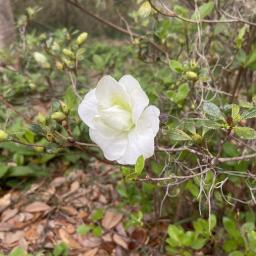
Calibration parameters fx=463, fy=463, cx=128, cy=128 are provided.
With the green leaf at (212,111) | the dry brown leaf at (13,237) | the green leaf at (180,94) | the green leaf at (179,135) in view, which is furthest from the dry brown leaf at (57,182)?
the green leaf at (212,111)

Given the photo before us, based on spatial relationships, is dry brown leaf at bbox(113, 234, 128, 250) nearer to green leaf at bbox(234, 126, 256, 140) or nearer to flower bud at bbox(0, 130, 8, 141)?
flower bud at bbox(0, 130, 8, 141)

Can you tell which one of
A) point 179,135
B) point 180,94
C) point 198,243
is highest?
point 179,135

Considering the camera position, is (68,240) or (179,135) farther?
(68,240)

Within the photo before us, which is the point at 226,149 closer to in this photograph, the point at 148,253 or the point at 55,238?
the point at 148,253

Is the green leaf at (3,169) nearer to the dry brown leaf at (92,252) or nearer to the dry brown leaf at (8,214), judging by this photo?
the dry brown leaf at (8,214)

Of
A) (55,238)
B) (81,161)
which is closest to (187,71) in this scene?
(55,238)

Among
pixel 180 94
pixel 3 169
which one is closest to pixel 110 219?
pixel 3 169

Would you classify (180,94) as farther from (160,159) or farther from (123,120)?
(123,120)
